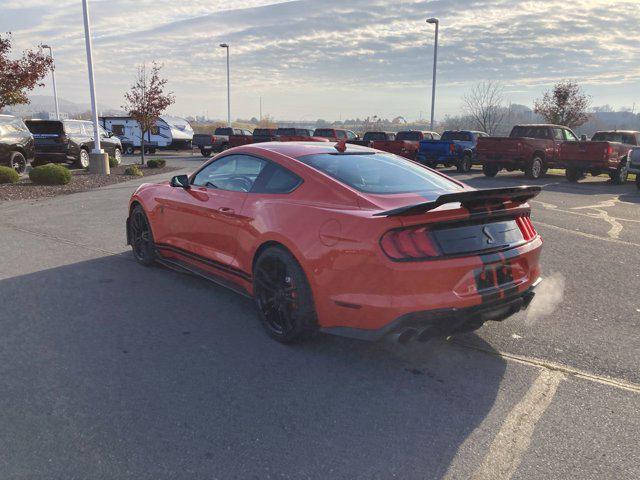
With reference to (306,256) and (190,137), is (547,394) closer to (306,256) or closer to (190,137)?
(306,256)

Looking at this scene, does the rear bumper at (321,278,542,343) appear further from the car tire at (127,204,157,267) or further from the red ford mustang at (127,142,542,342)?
the car tire at (127,204,157,267)

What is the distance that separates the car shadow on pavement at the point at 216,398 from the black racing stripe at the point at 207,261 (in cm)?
40

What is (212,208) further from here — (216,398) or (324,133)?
(324,133)

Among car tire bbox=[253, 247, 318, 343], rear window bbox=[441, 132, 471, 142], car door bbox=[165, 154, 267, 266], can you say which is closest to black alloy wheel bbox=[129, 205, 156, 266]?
car door bbox=[165, 154, 267, 266]

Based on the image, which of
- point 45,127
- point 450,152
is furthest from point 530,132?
point 45,127

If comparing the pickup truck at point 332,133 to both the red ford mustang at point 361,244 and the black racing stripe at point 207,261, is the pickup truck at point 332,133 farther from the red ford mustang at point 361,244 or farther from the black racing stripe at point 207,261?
the red ford mustang at point 361,244

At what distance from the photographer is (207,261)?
488 centimetres

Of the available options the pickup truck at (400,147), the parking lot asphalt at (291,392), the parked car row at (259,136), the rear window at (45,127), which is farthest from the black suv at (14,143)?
the pickup truck at (400,147)

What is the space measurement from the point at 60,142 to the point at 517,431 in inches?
780

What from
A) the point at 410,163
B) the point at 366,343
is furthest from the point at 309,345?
the point at 410,163

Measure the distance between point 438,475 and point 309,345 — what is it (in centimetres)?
166

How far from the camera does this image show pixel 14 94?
52.5 feet

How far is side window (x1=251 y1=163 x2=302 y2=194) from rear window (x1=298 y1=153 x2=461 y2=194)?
7.6 inches

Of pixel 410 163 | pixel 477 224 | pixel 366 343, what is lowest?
pixel 366 343
